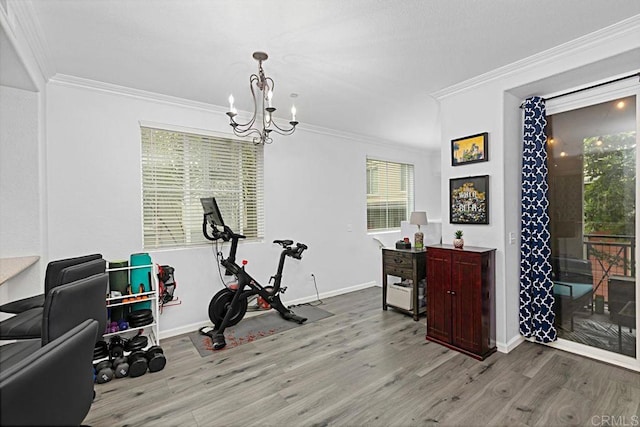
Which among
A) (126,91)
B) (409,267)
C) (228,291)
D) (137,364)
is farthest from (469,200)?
(126,91)

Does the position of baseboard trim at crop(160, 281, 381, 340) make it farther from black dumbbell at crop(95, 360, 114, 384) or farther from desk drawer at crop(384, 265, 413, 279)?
desk drawer at crop(384, 265, 413, 279)

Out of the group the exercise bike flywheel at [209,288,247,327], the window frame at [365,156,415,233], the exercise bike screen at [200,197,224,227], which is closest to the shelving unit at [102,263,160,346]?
the exercise bike flywheel at [209,288,247,327]

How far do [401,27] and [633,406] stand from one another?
3162 millimetres

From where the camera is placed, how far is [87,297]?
1.69 meters

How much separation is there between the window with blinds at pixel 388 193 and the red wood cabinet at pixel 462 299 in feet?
8.38

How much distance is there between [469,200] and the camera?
10.7 feet

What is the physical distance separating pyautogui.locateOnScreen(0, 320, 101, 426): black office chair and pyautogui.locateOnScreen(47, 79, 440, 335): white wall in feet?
8.15

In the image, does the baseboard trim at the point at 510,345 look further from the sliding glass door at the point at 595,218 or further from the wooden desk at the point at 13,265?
the wooden desk at the point at 13,265

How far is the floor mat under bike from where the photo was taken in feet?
10.9

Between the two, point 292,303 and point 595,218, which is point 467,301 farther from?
point 292,303

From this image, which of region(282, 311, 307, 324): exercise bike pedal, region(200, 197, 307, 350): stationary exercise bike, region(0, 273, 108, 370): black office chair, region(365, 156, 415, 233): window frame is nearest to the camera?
region(0, 273, 108, 370): black office chair

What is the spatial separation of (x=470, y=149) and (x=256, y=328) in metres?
3.18

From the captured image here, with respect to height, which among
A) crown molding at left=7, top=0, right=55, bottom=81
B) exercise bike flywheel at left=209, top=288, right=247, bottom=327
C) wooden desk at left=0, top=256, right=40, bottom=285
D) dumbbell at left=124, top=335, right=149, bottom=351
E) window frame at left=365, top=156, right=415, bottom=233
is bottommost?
dumbbell at left=124, top=335, right=149, bottom=351

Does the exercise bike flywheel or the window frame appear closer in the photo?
the exercise bike flywheel
